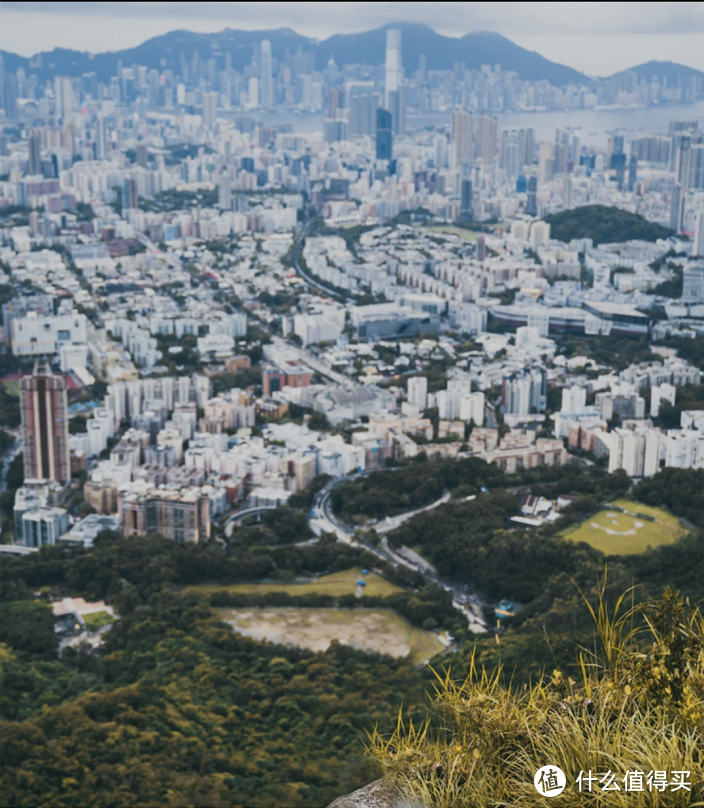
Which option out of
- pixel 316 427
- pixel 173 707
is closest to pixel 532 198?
pixel 316 427

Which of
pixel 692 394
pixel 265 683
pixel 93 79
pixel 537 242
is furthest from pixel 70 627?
pixel 93 79

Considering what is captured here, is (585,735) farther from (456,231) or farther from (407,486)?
(456,231)

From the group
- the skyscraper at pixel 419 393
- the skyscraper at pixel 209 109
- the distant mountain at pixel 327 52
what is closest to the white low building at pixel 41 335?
the skyscraper at pixel 419 393

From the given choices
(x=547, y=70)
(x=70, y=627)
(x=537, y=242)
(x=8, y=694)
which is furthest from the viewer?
(x=547, y=70)

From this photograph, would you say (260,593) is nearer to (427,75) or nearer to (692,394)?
(692,394)

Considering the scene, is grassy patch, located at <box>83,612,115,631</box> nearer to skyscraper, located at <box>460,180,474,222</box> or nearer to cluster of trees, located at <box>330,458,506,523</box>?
cluster of trees, located at <box>330,458,506,523</box>

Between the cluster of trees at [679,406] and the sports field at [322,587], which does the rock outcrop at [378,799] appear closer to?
the sports field at [322,587]

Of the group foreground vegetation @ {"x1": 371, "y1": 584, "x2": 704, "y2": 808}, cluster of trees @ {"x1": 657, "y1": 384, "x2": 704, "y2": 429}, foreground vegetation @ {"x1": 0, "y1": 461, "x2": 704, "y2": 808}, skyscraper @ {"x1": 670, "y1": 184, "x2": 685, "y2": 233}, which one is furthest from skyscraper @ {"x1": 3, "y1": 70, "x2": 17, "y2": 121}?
foreground vegetation @ {"x1": 371, "y1": 584, "x2": 704, "y2": 808}
